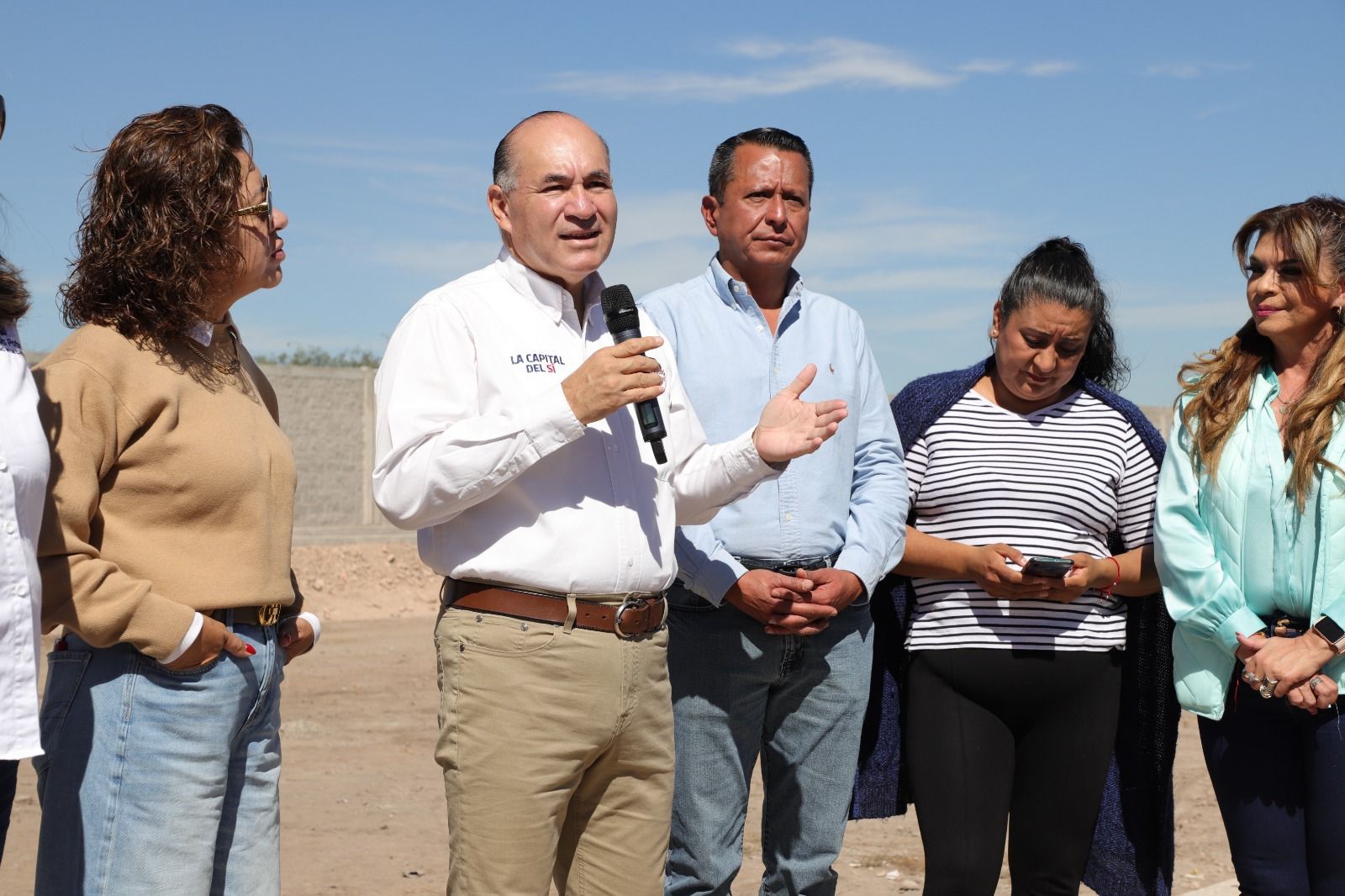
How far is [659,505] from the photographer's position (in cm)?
331

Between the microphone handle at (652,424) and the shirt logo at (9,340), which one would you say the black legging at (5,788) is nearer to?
the shirt logo at (9,340)

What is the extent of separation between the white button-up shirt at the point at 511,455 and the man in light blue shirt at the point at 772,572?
0.60 meters

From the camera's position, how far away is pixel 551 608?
10.1 feet

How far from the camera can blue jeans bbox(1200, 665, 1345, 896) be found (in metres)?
3.46

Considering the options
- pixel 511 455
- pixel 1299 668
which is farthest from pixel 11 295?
pixel 1299 668

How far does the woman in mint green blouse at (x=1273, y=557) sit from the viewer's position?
3.47m

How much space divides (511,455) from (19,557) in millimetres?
993

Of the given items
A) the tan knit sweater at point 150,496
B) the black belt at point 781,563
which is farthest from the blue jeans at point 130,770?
the black belt at point 781,563

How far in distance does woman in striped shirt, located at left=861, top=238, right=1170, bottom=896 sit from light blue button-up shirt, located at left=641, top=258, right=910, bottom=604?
20 centimetres

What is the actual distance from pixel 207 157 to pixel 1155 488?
2.85 m

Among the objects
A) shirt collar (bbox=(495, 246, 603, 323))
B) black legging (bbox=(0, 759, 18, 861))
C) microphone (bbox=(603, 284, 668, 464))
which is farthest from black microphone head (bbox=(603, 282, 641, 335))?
black legging (bbox=(0, 759, 18, 861))

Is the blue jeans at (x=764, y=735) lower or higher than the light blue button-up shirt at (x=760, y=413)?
lower

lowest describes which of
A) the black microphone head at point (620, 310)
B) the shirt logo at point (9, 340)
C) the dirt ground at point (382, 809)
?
the dirt ground at point (382, 809)

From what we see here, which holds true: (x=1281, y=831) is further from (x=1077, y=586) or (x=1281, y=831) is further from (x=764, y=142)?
(x=764, y=142)
